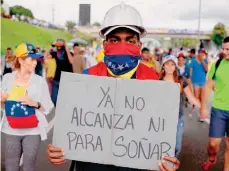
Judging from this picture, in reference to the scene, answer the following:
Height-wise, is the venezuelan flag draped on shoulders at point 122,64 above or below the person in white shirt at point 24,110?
above

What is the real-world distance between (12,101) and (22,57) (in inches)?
18.4

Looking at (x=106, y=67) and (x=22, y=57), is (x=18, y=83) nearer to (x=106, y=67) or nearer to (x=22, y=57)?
(x=22, y=57)

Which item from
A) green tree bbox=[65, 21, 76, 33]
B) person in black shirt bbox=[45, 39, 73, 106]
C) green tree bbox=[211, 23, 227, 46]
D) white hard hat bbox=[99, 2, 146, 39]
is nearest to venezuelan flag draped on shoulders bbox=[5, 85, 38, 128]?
white hard hat bbox=[99, 2, 146, 39]

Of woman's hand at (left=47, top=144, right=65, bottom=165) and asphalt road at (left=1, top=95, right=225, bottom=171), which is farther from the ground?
woman's hand at (left=47, top=144, right=65, bottom=165)

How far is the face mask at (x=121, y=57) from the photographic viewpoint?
2496mm

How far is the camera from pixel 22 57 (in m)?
4.46

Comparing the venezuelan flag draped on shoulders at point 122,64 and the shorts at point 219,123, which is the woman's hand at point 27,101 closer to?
the venezuelan flag draped on shoulders at point 122,64

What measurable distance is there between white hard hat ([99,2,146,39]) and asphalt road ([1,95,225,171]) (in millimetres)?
3633

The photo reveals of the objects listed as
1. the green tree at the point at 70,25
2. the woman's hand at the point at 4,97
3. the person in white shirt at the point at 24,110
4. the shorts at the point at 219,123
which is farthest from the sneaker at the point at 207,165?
the green tree at the point at 70,25

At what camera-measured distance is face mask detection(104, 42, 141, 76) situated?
8.19 ft

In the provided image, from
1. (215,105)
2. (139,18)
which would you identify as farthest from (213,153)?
(139,18)

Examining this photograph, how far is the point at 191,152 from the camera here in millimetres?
6980

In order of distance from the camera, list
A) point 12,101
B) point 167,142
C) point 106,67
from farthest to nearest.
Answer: point 12,101 → point 106,67 → point 167,142

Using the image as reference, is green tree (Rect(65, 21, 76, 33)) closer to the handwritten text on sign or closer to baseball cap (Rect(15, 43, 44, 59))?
baseball cap (Rect(15, 43, 44, 59))
